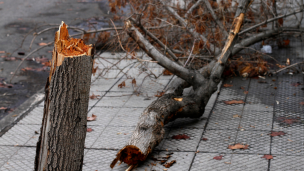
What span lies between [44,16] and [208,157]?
31.1 feet

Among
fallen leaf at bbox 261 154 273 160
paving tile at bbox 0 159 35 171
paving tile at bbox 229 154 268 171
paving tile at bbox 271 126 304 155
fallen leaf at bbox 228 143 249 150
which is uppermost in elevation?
paving tile at bbox 271 126 304 155

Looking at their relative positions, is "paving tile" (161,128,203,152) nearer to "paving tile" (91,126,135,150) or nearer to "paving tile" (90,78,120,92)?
"paving tile" (91,126,135,150)

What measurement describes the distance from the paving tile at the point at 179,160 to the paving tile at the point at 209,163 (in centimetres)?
6

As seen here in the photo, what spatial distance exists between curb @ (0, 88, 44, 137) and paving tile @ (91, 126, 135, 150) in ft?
4.56

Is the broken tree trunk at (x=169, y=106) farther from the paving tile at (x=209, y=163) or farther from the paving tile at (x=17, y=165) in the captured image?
the paving tile at (x=17, y=165)

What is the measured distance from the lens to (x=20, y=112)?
5.55 m

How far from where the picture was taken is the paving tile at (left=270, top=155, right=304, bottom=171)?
3.69 metres

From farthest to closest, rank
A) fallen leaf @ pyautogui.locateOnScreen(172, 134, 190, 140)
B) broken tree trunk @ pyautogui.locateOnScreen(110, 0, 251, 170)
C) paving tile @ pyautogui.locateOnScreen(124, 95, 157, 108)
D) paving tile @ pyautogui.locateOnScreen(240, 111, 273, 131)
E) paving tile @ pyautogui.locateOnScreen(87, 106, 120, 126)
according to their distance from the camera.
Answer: paving tile @ pyautogui.locateOnScreen(124, 95, 157, 108)
paving tile @ pyautogui.locateOnScreen(87, 106, 120, 126)
paving tile @ pyautogui.locateOnScreen(240, 111, 273, 131)
fallen leaf @ pyautogui.locateOnScreen(172, 134, 190, 140)
broken tree trunk @ pyautogui.locateOnScreen(110, 0, 251, 170)

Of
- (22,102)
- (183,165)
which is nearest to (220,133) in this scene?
(183,165)

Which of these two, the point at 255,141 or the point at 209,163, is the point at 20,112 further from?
the point at 255,141

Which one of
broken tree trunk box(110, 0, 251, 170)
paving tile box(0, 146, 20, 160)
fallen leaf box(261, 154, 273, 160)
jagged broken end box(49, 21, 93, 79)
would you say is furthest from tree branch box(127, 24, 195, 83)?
jagged broken end box(49, 21, 93, 79)

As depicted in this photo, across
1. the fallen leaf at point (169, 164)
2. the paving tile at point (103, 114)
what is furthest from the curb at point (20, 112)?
the fallen leaf at point (169, 164)

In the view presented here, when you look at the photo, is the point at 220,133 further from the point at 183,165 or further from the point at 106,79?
the point at 106,79

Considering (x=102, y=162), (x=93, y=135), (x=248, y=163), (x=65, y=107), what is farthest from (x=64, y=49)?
(x=248, y=163)
